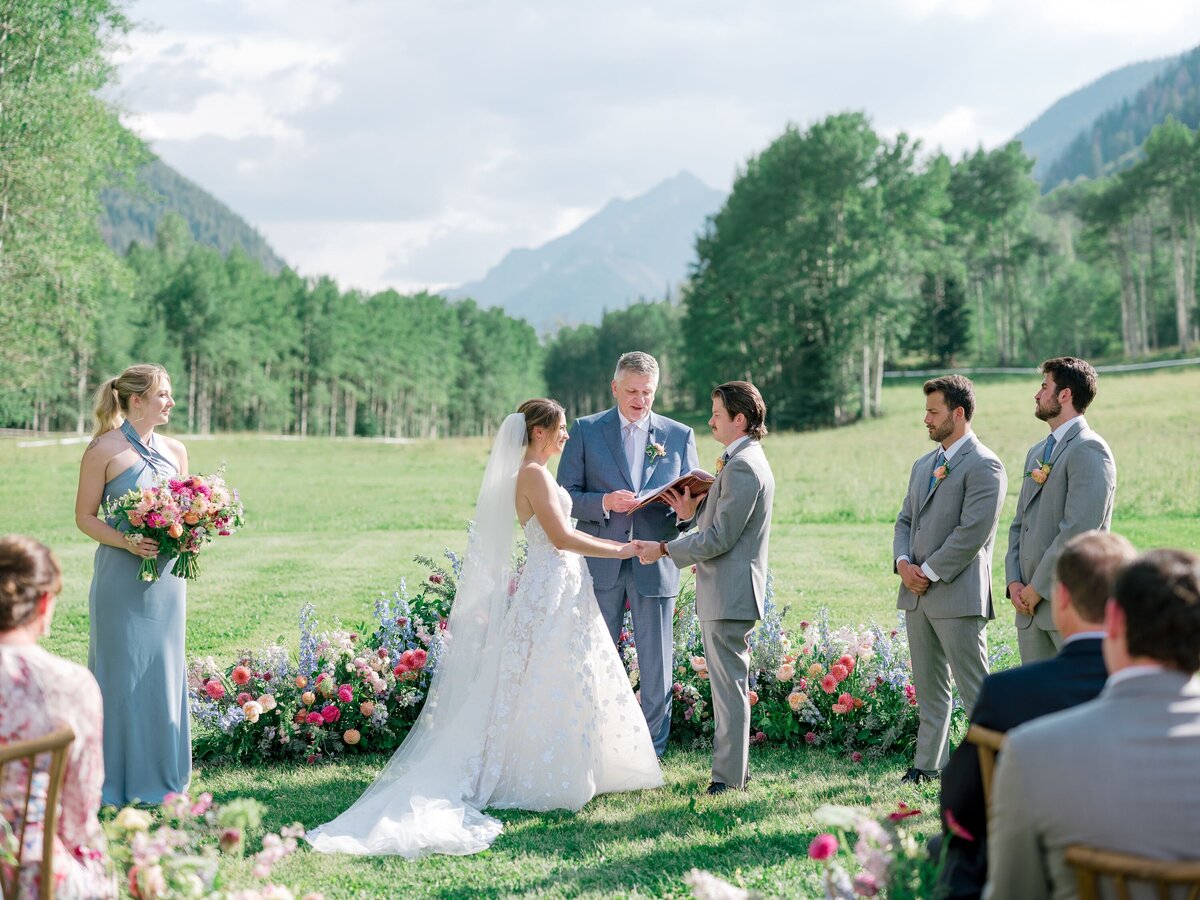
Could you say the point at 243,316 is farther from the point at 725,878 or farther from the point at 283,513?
the point at 725,878

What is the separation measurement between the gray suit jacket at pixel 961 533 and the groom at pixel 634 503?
1661 mm

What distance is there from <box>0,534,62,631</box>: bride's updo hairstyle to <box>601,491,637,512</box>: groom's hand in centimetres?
403

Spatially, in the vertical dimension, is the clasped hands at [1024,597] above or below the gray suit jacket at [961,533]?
below

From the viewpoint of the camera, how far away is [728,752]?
6145mm

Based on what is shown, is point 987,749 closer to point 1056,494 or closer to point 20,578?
point 20,578

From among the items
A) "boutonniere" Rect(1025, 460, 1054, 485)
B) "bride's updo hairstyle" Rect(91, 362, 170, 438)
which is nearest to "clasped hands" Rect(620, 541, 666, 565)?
"boutonniere" Rect(1025, 460, 1054, 485)

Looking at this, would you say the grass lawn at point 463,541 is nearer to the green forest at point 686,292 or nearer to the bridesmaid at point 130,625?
the bridesmaid at point 130,625

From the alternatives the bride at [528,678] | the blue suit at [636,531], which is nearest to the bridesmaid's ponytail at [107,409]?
the bride at [528,678]

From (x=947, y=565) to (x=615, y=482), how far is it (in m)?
2.28

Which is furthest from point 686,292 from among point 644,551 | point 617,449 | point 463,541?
point 644,551

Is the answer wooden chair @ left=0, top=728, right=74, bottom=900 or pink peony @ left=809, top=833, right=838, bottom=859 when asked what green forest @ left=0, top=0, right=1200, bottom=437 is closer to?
wooden chair @ left=0, top=728, right=74, bottom=900

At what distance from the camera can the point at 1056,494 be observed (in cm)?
589

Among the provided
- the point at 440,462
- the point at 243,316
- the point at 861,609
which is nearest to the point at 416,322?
the point at 243,316

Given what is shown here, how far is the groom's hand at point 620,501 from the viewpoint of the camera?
22.2ft
